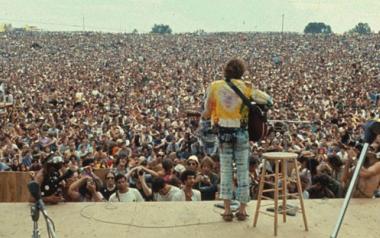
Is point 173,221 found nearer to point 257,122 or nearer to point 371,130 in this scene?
point 257,122

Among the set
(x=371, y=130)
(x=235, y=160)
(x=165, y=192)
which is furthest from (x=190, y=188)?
(x=371, y=130)

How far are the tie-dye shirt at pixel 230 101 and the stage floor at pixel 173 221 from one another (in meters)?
0.83

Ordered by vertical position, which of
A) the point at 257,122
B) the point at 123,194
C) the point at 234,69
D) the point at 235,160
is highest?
the point at 234,69

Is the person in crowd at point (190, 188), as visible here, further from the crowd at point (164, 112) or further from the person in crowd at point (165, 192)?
the person in crowd at point (165, 192)

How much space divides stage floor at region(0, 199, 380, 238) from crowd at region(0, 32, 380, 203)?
383mm

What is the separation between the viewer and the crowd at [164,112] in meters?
6.12

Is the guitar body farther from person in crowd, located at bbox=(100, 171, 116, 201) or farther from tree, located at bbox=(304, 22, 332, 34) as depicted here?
tree, located at bbox=(304, 22, 332, 34)

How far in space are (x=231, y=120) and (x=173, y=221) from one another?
98 centimetres

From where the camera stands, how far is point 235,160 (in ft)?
14.6

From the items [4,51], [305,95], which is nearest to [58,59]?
[4,51]

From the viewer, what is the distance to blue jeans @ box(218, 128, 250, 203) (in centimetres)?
435

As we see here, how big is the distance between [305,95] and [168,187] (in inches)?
677

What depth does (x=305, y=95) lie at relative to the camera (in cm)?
2225

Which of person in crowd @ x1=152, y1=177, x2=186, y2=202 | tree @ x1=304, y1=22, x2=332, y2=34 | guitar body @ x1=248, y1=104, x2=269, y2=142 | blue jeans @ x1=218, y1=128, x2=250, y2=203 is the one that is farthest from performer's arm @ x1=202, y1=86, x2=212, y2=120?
tree @ x1=304, y1=22, x2=332, y2=34
